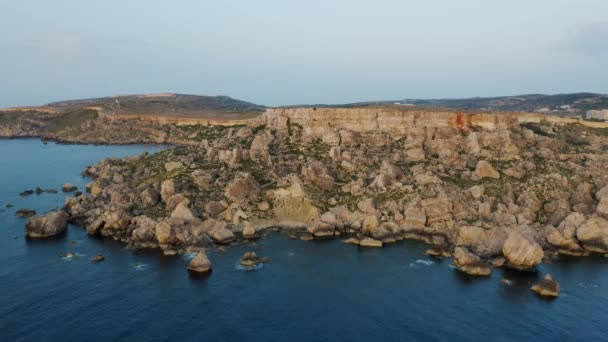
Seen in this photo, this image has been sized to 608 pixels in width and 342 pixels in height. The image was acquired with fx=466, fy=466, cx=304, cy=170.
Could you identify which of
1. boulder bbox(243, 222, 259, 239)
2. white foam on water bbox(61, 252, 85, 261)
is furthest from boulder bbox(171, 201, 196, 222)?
white foam on water bbox(61, 252, 85, 261)

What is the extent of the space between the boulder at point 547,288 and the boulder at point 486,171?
32.1 metres

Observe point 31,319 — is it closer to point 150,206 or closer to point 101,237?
point 101,237

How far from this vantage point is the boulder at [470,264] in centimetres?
6066

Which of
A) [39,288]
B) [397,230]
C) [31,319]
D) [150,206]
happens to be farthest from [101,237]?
[397,230]

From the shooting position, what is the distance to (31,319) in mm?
48719

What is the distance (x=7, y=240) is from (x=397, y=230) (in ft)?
203

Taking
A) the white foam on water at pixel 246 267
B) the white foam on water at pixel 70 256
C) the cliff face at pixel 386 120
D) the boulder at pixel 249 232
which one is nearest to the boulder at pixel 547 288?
the white foam on water at pixel 246 267

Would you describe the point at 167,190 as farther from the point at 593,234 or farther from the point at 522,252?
the point at 593,234

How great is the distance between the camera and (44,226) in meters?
75.3

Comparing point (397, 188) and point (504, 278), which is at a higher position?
point (397, 188)

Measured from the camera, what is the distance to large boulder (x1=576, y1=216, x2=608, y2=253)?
6775 cm

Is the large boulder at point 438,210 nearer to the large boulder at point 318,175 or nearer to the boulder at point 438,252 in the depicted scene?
the boulder at point 438,252

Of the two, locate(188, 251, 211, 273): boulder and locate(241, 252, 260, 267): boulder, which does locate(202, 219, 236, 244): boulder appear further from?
locate(188, 251, 211, 273): boulder

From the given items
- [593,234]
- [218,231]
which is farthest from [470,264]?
[218,231]
